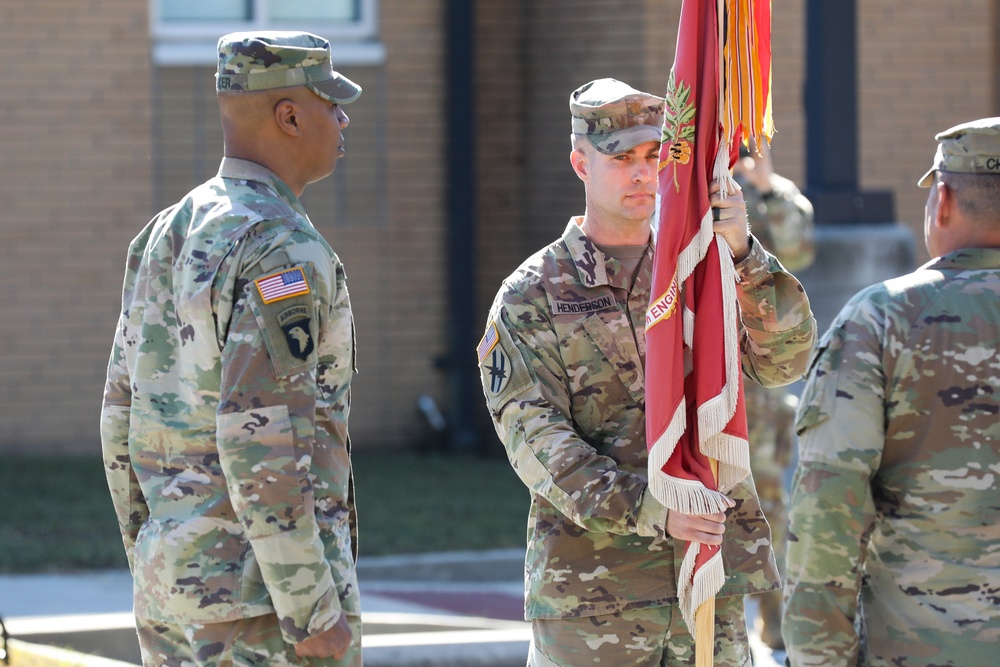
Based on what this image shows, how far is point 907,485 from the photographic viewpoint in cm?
312

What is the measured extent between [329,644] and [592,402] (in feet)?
2.97

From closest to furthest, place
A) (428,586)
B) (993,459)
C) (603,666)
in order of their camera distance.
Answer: (993,459) → (603,666) → (428,586)

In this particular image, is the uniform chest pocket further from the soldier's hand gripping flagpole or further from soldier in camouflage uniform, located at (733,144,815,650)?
soldier in camouflage uniform, located at (733,144,815,650)

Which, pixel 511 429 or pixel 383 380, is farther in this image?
pixel 383 380

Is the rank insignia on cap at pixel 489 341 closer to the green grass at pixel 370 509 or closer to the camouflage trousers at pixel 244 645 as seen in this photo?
the camouflage trousers at pixel 244 645

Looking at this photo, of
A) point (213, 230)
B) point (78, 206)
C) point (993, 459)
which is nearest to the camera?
point (993, 459)

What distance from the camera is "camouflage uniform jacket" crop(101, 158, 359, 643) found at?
3.21 m

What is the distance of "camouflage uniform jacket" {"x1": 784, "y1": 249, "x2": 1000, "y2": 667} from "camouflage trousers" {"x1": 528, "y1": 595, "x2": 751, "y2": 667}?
1.68 feet

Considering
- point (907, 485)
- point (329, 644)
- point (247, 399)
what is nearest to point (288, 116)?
point (247, 399)

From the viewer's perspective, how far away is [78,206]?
10.5 metres

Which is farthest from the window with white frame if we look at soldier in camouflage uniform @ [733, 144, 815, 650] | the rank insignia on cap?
the rank insignia on cap

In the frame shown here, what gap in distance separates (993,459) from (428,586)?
5.09 metres

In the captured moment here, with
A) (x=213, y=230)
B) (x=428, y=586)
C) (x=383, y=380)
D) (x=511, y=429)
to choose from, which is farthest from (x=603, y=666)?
(x=383, y=380)

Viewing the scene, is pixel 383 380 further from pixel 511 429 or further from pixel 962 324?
pixel 962 324
